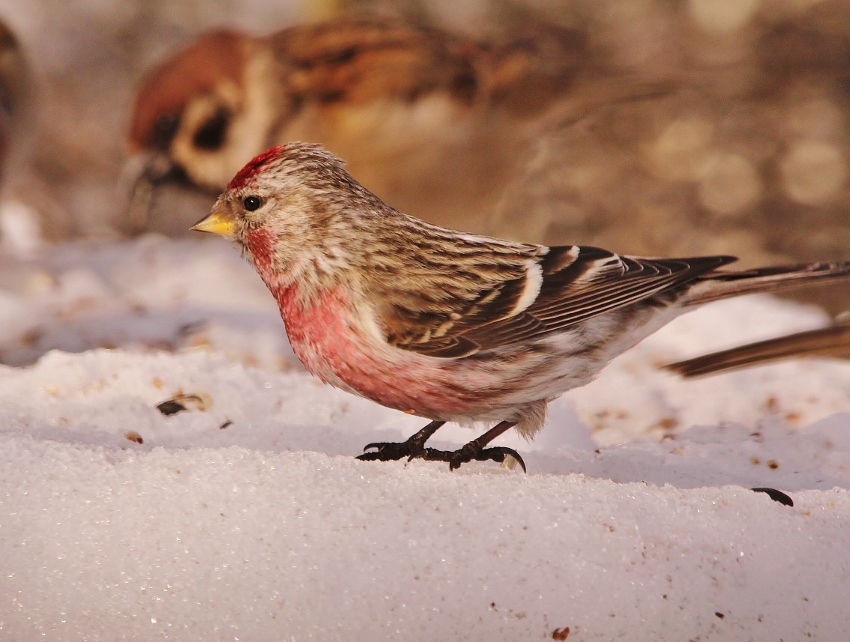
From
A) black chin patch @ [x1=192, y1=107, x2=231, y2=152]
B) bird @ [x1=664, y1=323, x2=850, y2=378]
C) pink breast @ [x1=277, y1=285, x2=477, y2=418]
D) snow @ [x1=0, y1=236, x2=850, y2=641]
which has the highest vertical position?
black chin patch @ [x1=192, y1=107, x2=231, y2=152]

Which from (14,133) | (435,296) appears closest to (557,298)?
(435,296)

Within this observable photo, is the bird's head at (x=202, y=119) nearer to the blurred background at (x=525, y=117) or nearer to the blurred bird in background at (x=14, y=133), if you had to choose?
the blurred background at (x=525, y=117)

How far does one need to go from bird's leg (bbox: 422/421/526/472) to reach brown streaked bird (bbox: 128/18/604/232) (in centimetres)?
257

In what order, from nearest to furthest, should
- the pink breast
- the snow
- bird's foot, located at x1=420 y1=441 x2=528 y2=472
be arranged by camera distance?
the snow < the pink breast < bird's foot, located at x1=420 y1=441 x2=528 y2=472

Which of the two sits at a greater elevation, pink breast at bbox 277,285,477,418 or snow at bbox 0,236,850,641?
pink breast at bbox 277,285,477,418

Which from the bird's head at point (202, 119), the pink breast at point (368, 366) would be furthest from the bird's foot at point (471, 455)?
the bird's head at point (202, 119)

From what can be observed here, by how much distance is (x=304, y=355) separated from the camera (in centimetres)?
215

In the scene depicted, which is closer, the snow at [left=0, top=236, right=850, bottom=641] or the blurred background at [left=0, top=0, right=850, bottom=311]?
the snow at [left=0, top=236, right=850, bottom=641]

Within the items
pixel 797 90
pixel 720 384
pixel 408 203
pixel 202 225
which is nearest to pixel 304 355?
pixel 202 225

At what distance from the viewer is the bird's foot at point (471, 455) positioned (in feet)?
7.36

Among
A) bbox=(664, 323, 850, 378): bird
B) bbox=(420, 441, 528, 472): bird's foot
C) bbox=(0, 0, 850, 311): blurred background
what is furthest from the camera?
bbox=(0, 0, 850, 311): blurred background

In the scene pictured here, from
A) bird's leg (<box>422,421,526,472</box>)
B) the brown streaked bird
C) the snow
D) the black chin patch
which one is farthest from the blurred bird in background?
bird's leg (<box>422,421,526,472</box>)

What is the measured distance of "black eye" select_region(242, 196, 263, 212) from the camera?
7.47ft

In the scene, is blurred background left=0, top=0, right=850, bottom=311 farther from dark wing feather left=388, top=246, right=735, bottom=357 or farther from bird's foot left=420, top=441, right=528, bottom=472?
bird's foot left=420, top=441, right=528, bottom=472
